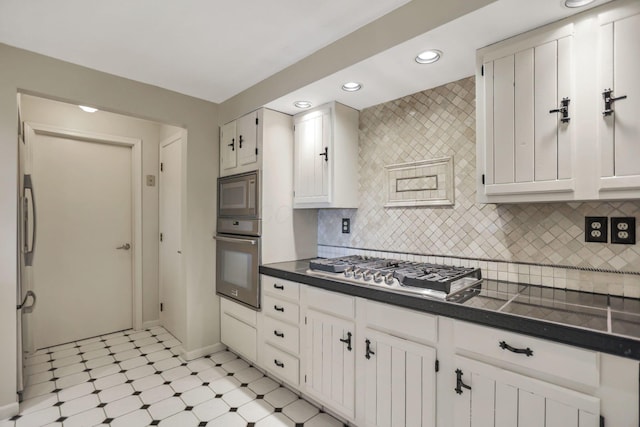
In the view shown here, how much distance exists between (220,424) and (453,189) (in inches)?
84.2

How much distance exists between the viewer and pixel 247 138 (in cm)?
277

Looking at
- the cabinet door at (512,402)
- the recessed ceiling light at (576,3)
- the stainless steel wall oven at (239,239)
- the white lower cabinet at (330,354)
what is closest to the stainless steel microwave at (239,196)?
the stainless steel wall oven at (239,239)

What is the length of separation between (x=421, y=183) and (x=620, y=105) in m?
1.13

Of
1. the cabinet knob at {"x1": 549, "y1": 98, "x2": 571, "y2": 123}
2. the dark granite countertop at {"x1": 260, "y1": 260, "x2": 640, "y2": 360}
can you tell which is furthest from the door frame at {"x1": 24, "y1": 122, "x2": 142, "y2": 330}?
the cabinet knob at {"x1": 549, "y1": 98, "x2": 571, "y2": 123}

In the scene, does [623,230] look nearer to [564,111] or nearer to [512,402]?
[564,111]

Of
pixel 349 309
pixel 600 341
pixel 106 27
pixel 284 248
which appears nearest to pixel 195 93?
pixel 106 27

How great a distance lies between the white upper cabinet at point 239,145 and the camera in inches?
106

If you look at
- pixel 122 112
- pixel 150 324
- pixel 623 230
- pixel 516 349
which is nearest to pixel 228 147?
pixel 122 112

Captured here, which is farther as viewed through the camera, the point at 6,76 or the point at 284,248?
the point at 284,248

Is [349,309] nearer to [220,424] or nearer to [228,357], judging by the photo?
[220,424]

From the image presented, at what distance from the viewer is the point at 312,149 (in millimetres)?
2625

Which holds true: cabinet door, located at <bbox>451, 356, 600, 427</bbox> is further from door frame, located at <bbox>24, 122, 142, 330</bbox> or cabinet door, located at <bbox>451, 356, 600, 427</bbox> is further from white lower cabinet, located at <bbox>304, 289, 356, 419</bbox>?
door frame, located at <bbox>24, 122, 142, 330</bbox>

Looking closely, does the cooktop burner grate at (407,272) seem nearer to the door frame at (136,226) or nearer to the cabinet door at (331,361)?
the cabinet door at (331,361)

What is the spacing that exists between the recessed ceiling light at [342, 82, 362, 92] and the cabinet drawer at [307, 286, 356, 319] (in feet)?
4.59
